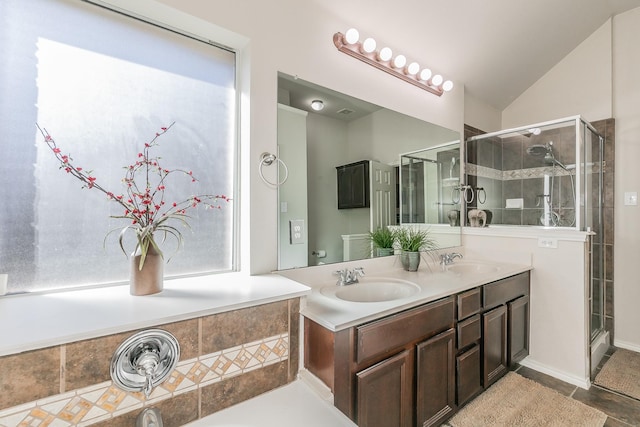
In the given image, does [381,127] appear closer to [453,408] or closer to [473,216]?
[473,216]

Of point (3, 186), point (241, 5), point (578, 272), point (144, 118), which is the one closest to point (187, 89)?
point (144, 118)

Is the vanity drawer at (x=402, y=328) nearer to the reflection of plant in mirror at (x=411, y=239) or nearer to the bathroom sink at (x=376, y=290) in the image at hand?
the bathroom sink at (x=376, y=290)

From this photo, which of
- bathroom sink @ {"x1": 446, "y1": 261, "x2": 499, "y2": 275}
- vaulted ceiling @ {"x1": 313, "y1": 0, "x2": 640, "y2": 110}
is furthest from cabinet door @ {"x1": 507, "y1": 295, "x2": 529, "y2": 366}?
vaulted ceiling @ {"x1": 313, "y1": 0, "x2": 640, "y2": 110}

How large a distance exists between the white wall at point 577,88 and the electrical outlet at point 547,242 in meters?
1.38

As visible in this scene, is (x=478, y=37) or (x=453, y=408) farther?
(x=478, y=37)

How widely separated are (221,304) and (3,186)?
89cm

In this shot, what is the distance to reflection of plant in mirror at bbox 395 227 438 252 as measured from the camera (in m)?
1.91

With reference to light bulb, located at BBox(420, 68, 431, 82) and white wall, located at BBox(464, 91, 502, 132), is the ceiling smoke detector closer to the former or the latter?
light bulb, located at BBox(420, 68, 431, 82)

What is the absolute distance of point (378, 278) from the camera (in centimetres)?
168

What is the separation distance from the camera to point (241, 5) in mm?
1325

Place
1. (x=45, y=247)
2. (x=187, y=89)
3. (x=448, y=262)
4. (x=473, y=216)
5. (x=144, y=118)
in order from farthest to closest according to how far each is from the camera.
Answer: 1. (x=473, y=216)
2. (x=448, y=262)
3. (x=187, y=89)
4. (x=144, y=118)
5. (x=45, y=247)

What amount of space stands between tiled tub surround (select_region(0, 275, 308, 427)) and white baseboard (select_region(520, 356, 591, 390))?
1.99m

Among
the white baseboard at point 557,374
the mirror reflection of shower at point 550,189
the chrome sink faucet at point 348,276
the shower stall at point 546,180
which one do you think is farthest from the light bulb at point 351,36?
the white baseboard at point 557,374

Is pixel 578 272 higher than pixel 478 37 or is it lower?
lower
